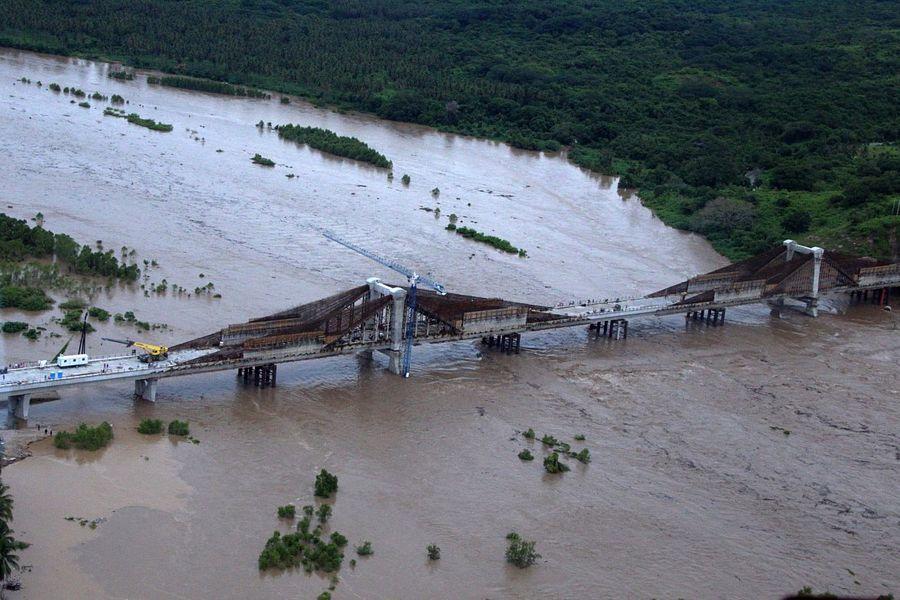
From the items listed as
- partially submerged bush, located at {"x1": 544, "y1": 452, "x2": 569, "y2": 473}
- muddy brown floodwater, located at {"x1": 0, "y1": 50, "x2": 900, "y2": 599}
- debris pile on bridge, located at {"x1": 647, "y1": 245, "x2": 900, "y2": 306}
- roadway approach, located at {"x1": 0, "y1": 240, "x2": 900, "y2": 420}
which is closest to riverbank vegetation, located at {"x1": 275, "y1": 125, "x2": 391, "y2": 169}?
muddy brown floodwater, located at {"x1": 0, "y1": 50, "x2": 900, "y2": 599}

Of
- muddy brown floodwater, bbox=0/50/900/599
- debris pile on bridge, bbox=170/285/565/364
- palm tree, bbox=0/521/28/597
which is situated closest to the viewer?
palm tree, bbox=0/521/28/597

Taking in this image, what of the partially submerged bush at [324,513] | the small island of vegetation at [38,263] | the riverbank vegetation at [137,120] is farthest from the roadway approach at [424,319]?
the riverbank vegetation at [137,120]

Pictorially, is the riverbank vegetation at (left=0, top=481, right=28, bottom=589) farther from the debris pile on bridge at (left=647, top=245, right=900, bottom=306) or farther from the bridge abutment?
the debris pile on bridge at (left=647, top=245, right=900, bottom=306)

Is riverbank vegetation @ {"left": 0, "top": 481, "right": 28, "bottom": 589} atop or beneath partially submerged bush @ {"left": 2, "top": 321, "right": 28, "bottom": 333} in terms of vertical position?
beneath

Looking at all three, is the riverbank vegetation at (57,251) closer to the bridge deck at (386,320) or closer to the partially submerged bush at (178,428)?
the bridge deck at (386,320)

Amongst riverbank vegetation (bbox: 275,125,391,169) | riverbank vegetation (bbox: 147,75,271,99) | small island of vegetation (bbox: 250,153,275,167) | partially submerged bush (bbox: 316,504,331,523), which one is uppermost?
riverbank vegetation (bbox: 147,75,271,99)

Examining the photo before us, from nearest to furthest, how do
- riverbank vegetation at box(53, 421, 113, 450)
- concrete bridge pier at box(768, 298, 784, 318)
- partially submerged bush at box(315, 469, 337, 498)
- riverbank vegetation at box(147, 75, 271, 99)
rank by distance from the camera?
partially submerged bush at box(315, 469, 337, 498), riverbank vegetation at box(53, 421, 113, 450), concrete bridge pier at box(768, 298, 784, 318), riverbank vegetation at box(147, 75, 271, 99)

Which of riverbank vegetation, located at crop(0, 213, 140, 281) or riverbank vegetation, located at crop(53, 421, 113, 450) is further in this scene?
riverbank vegetation, located at crop(0, 213, 140, 281)

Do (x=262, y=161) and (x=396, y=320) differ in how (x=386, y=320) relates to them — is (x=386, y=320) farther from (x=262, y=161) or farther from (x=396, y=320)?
(x=262, y=161)
